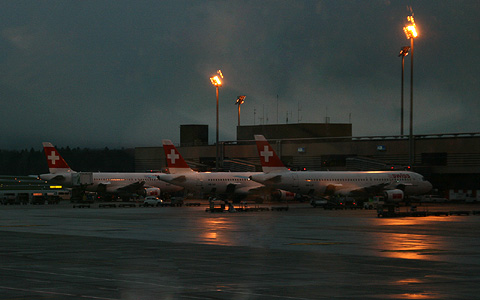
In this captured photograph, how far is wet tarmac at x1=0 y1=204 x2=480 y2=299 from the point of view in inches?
791

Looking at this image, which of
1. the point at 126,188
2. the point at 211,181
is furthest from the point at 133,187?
the point at 211,181

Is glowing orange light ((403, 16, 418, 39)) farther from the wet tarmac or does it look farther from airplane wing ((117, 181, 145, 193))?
the wet tarmac

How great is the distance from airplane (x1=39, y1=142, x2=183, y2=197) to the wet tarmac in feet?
188

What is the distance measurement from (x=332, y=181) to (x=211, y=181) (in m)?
16.7

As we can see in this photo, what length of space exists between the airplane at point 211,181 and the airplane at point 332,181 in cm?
887

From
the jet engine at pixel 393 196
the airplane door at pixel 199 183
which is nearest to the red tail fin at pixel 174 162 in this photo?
the airplane door at pixel 199 183

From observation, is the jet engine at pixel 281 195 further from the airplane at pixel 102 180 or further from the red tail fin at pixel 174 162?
the airplane at pixel 102 180

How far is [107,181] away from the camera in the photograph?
10875cm

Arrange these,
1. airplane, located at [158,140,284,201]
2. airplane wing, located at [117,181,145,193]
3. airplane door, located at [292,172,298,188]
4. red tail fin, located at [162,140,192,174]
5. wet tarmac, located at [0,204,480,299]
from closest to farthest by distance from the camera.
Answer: wet tarmac, located at [0,204,480,299]
airplane door, located at [292,172,298,188]
airplane, located at [158,140,284,201]
red tail fin, located at [162,140,192,174]
airplane wing, located at [117,181,145,193]

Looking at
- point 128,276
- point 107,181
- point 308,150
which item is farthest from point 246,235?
point 308,150

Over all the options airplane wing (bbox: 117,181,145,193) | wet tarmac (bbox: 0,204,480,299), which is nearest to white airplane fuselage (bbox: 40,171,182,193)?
airplane wing (bbox: 117,181,145,193)

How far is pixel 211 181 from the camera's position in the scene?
321 feet

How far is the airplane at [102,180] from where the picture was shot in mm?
104188

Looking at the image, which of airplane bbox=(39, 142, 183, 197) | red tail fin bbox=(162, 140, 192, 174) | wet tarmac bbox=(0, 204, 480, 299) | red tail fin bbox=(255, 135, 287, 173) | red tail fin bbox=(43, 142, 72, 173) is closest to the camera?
wet tarmac bbox=(0, 204, 480, 299)
